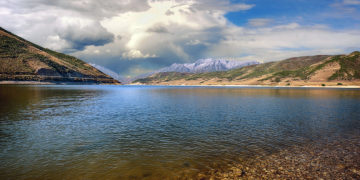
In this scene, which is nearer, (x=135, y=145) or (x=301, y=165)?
(x=301, y=165)

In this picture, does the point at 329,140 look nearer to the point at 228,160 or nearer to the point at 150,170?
the point at 228,160

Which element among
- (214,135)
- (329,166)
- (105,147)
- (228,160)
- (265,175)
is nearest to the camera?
(265,175)

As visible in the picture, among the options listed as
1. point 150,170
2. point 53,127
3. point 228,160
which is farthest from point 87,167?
point 53,127

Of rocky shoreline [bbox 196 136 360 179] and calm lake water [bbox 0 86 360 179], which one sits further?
calm lake water [bbox 0 86 360 179]

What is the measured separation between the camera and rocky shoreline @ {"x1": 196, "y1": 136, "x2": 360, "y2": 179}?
51.2ft

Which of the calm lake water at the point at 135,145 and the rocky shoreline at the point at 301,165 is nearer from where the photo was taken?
the rocky shoreline at the point at 301,165

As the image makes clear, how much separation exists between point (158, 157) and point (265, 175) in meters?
9.35

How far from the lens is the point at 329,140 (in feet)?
82.9

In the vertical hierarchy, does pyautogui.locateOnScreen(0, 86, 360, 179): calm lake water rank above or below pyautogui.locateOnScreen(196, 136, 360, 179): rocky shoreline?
above

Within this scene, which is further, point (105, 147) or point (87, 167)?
point (105, 147)

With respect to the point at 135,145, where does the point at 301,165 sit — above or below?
below

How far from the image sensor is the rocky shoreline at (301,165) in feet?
51.2

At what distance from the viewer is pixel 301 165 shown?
57.5 feet

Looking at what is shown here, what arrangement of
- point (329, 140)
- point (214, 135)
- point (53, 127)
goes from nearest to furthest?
point (329, 140)
point (214, 135)
point (53, 127)
